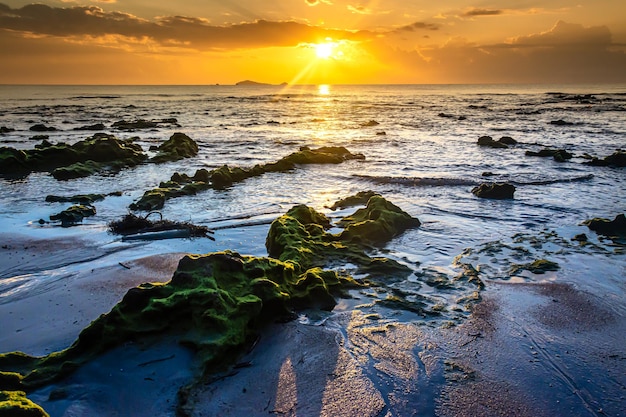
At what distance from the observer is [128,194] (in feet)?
40.6

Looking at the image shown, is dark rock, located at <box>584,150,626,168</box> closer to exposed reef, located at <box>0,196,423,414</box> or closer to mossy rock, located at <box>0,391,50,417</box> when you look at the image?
exposed reef, located at <box>0,196,423,414</box>

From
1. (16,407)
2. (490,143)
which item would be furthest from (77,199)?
(490,143)

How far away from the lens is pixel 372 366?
4.41 m

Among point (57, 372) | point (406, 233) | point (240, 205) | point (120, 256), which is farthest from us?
point (240, 205)

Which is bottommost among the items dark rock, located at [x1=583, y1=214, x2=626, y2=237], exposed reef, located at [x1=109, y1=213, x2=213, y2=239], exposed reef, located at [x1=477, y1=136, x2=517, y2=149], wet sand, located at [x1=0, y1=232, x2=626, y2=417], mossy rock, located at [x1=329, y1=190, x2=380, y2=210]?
wet sand, located at [x1=0, y1=232, x2=626, y2=417]

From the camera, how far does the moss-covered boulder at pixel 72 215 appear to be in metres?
9.37

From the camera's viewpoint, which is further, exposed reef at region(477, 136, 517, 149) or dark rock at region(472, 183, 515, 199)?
exposed reef at region(477, 136, 517, 149)

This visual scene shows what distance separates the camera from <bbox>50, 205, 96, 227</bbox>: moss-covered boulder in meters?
9.37

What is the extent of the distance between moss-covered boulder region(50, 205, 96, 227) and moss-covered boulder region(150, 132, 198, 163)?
8.66 metres

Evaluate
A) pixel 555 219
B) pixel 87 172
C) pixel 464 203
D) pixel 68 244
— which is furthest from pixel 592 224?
pixel 87 172

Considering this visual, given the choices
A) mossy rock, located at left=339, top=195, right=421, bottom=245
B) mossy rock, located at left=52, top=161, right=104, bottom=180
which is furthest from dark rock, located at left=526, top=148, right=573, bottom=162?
mossy rock, located at left=52, top=161, right=104, bottom=180

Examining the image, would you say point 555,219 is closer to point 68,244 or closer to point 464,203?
point 464,203

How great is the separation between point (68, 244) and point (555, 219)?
387 inches

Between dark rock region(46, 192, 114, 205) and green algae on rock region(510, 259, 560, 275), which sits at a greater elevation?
green algae on rock region(510, 259, 560, 275)
